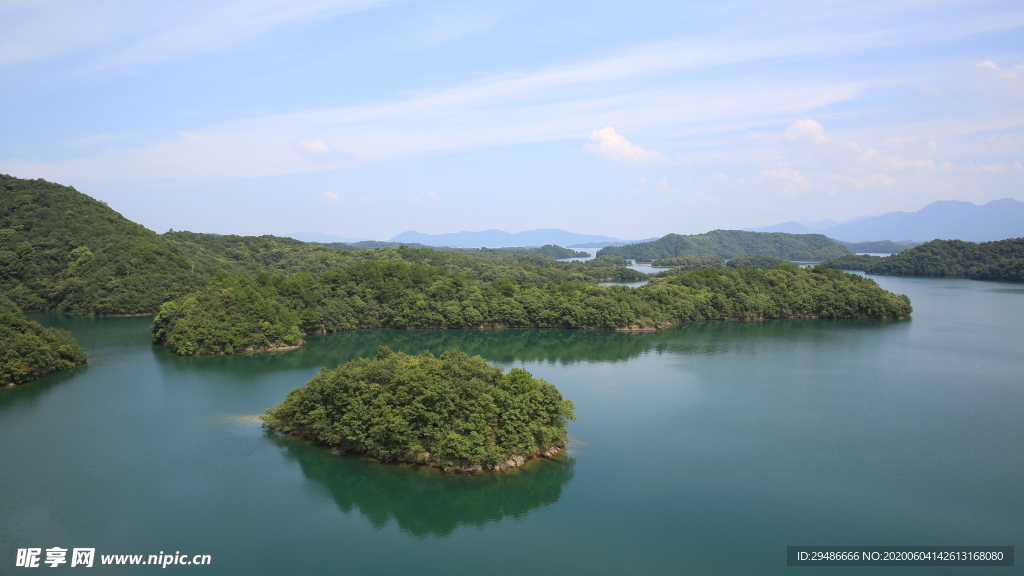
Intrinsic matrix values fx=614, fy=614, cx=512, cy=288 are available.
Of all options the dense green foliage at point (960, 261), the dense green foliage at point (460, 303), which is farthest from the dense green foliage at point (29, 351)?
the dense green foliage at point (960, 261)

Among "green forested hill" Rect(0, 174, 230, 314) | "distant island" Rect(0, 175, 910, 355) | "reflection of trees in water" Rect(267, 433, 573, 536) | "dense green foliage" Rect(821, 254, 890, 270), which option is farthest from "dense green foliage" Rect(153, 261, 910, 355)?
"dense green foliage" Rect(821, 254, 890, 270)

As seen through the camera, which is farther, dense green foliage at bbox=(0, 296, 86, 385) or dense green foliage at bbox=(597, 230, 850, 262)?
dense green foliage at bbox=(597, 230, 850, 262)

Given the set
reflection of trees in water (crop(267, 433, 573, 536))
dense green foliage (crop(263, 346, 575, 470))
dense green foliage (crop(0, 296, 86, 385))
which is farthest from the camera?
dense green foliage (crop(0, 296, 86, 385))

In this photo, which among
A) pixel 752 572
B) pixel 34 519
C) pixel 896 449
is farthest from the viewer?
pixel 896 449

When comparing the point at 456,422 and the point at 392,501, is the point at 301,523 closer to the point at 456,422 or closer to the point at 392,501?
the point at 392,501

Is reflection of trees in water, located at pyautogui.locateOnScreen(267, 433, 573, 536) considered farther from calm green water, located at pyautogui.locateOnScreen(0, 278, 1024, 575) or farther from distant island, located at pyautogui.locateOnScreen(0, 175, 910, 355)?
distant island, located at pyautogui.locateOnScreen(0, 175, 910, 355)

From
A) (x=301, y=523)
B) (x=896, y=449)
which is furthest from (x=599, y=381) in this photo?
(x=301, y=523)
